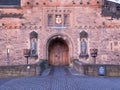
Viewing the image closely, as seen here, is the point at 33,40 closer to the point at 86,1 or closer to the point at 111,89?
the point at 86,1

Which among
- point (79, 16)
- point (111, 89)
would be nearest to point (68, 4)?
point (79, 16)

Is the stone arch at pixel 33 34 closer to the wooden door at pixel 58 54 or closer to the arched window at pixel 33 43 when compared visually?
the arched window at pixel 33 43

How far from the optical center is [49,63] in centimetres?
3506

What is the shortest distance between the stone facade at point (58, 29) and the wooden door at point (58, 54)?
1.43 m

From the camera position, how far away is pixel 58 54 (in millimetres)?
35500

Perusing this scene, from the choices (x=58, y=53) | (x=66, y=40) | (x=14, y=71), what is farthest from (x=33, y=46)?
(x=14, y=71)

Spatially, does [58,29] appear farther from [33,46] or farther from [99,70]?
[99,70]

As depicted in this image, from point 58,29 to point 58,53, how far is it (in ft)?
9.04

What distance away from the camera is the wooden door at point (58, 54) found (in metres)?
35.4

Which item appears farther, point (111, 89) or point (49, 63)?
point (49, 63)

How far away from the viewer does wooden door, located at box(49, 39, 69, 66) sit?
3538 cm

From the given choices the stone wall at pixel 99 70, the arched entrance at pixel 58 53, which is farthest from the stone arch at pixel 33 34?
the stone wall at pixel 99 70

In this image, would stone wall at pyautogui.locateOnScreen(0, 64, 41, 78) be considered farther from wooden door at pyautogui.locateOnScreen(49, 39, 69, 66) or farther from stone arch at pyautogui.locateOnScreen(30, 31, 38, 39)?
wooden door at pyautogui.locateOnScreen(49, 39, 69, 66)

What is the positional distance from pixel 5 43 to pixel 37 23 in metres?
3.51
